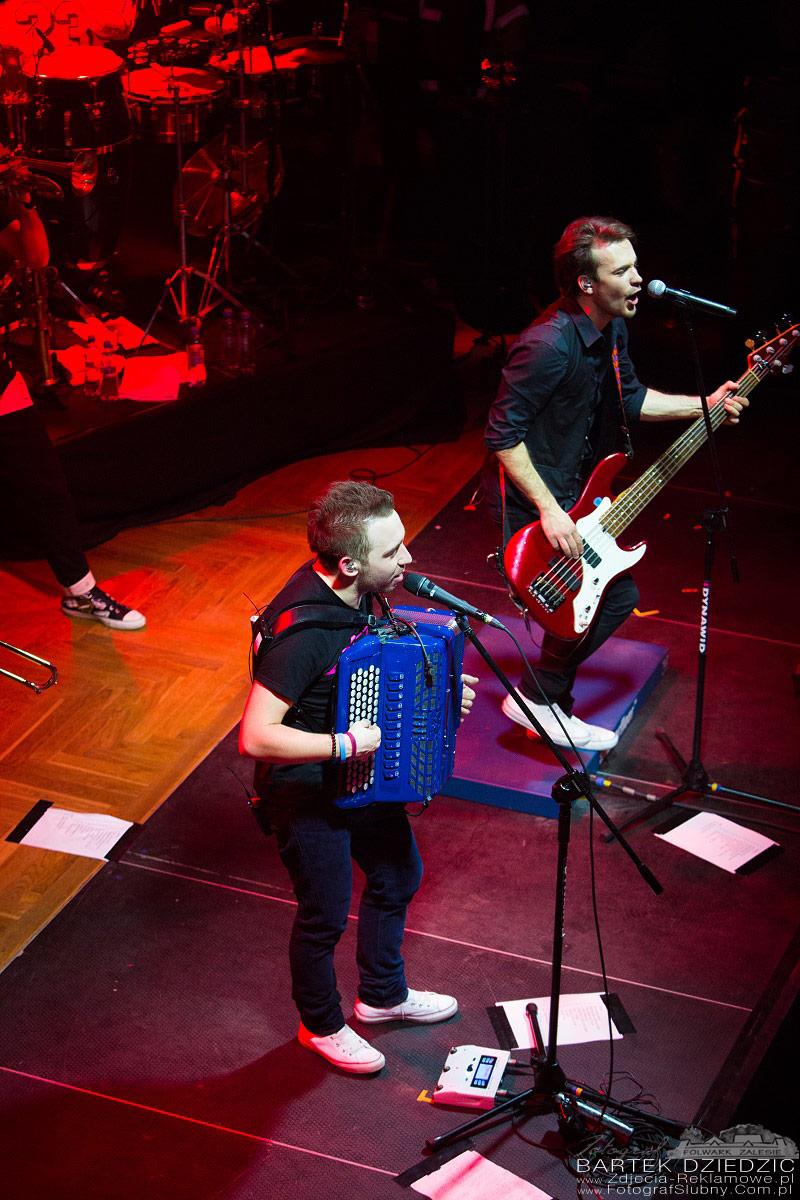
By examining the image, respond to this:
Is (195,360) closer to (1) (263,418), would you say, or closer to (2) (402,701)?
(1) (263,418)

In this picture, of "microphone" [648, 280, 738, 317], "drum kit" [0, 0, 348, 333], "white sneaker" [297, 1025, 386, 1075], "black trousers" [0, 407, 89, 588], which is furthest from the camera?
"drum kit" [0, 0, 348, 333]

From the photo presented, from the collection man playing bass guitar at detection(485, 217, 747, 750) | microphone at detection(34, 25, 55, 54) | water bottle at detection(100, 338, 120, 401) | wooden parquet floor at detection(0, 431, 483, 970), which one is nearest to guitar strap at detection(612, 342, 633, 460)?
man playing bass guitar at detection(485, 217, 747, 750)

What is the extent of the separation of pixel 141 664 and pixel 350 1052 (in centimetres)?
237

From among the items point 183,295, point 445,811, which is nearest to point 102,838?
point 445,811

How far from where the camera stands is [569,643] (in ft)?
14.8

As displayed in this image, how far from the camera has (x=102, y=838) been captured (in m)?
4.35

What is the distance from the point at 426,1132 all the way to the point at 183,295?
492cm

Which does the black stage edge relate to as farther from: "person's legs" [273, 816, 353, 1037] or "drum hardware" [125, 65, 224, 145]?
"person's legs" [273, 816, 353, 1037]

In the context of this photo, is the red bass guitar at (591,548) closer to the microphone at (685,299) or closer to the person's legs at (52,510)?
the microphone at (685,299)

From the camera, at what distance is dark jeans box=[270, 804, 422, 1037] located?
10.3ft

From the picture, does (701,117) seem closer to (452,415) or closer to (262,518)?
(452,415)

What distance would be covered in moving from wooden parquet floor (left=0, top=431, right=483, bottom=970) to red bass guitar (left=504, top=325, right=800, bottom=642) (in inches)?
55.1

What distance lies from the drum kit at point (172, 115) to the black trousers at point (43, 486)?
4.09ft

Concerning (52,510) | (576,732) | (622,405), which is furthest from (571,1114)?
(52,510)
